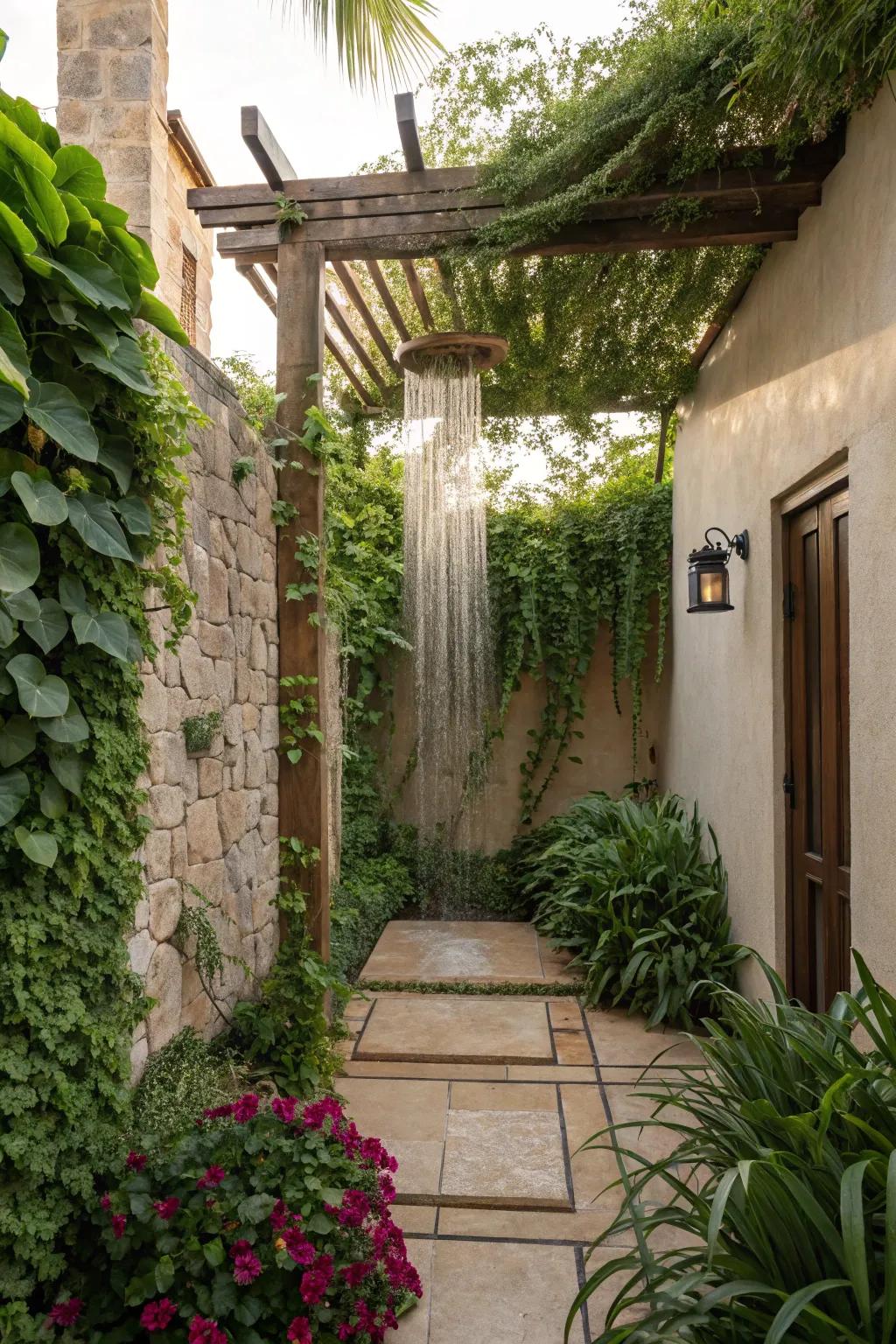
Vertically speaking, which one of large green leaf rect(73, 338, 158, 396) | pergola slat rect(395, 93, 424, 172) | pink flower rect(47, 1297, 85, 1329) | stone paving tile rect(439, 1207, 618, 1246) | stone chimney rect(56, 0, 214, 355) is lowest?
stone paving tile rect(439, 1207, 618, 1246)

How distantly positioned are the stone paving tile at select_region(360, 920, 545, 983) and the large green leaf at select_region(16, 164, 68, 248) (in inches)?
133

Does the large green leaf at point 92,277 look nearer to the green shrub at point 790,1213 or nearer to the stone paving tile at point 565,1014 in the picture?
the green shrub at point 790,1213

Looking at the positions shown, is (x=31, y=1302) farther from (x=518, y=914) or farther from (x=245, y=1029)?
(x=518, y=914)

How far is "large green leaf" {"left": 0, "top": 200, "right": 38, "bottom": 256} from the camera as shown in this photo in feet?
5.08

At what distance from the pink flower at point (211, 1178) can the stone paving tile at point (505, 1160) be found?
0.80 metres

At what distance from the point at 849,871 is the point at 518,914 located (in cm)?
311

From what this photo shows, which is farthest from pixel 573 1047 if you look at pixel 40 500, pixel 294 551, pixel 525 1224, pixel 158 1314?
pixel 40 500

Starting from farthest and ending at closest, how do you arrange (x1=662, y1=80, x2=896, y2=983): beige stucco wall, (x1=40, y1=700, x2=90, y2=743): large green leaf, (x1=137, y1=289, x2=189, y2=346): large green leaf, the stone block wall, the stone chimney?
the stone chimney, the stone block wall, (x1=662, y1=80, x2=896, y2=983): beige stucco wall, (x1=137, y1=289, x2=189, y2=346): large green leaf, (x1=40, y1=700, x2=90, y2=743): large green leaf

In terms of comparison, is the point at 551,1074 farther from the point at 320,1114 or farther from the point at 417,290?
the point at 417,290

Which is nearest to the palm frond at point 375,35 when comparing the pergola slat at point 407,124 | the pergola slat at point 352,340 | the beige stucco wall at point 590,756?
the pergola slat at point 407,124

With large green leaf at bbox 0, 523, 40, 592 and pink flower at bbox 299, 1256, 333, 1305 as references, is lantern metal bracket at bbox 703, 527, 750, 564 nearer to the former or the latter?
large green leaf at bbox 0, 523, 40, 592

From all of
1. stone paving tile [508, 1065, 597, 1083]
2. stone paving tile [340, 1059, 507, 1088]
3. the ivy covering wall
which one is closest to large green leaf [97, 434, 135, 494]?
the ivy covering wall

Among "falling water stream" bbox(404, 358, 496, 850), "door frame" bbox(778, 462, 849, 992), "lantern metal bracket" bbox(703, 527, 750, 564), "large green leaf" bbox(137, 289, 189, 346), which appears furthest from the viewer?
"falling water stream" bbox(404, 358, 496, 850)

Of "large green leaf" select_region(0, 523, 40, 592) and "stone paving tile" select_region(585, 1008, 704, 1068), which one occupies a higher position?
"large green leaf" select_region(0, 523, 40, 592)
